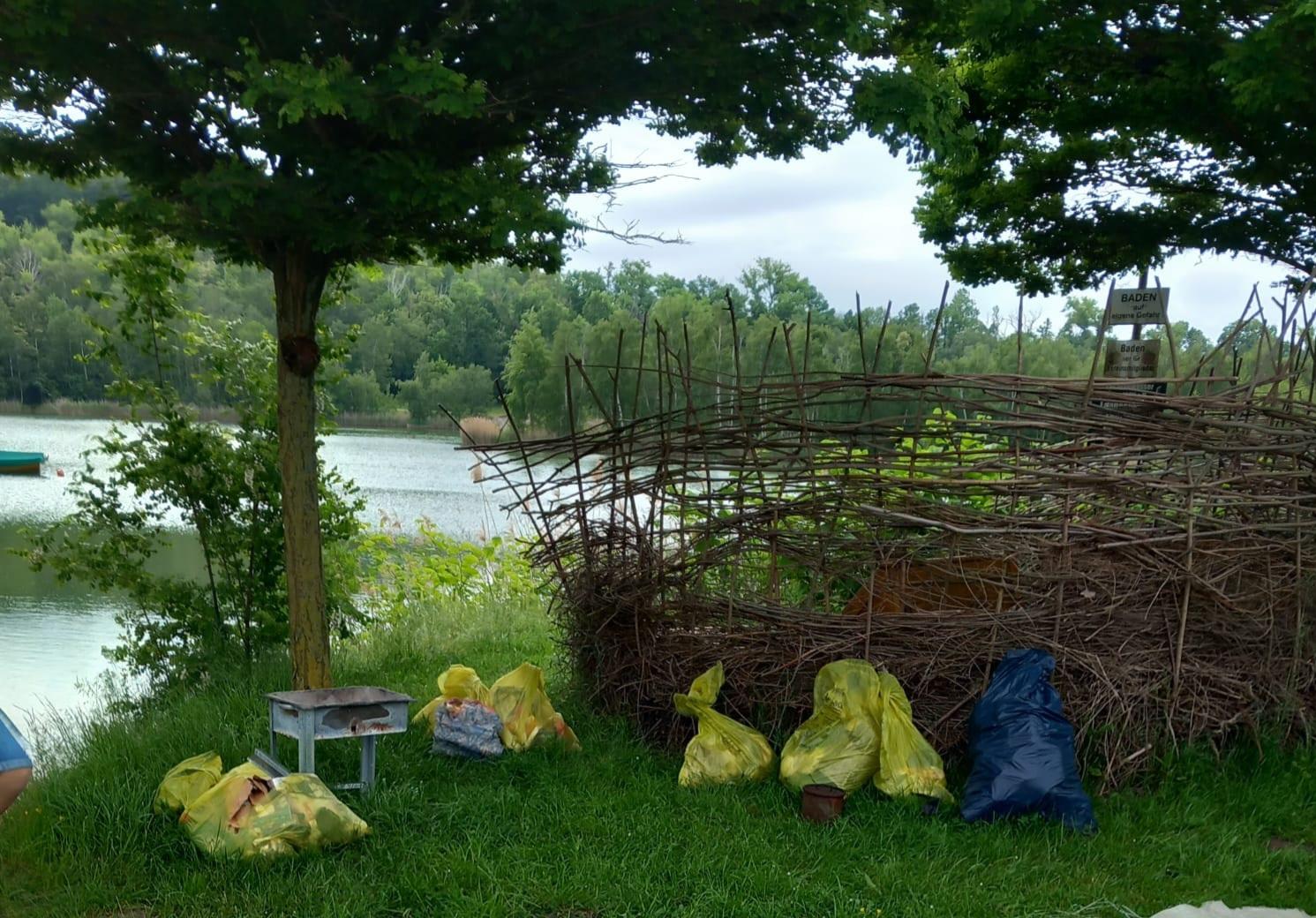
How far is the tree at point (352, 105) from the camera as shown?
3982 millimetres

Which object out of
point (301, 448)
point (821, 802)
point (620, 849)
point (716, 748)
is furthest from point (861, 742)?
point (301, 448)

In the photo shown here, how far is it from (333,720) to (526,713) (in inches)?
44.7

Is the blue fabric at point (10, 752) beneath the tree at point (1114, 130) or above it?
beneath

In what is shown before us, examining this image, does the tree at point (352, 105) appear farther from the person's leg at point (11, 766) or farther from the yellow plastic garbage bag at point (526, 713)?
the person's leg at point (11, 766)

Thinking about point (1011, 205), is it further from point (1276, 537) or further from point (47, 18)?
point (47, 18)

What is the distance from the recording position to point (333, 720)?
4402mm

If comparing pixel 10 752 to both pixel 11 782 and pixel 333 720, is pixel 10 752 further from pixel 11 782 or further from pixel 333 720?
pixel 333 720

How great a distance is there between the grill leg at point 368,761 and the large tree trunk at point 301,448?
86 centimetres

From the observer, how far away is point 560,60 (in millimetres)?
4516

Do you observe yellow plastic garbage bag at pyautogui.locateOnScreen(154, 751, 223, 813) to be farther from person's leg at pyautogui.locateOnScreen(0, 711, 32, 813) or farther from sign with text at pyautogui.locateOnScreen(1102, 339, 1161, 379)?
sign with text at pyautogui.locateOnScreen(1102, 339, 1161, 379)

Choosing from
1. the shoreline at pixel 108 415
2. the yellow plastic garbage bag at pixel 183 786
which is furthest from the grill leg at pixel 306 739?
the shoreline at pixel 108 415

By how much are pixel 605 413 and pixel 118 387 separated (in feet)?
10.3

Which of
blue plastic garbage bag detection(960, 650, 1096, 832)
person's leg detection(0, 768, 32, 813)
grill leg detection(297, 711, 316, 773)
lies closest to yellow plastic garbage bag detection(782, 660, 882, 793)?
blue plastic garbage bag detection(960, 650, 1096, 832)

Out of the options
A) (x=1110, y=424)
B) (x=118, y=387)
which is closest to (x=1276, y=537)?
(x=1110, y=424)
